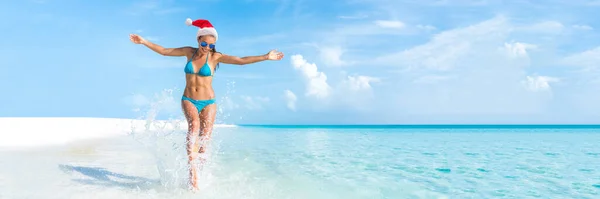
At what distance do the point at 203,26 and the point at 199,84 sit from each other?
30.8 inches

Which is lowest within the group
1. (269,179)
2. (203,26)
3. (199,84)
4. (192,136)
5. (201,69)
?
(269,179)

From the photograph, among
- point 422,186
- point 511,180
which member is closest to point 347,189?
point 422,186

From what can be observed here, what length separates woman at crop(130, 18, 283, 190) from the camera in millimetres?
5910

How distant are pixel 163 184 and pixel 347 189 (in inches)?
103

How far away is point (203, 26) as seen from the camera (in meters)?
6.07

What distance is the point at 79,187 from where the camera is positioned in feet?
20.1

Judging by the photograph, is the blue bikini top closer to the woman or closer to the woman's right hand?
the woman

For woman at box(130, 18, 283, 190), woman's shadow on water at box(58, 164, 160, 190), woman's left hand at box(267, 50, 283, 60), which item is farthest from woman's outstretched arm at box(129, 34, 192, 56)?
woman's shadow on water at box(58, 164, 160, 190)

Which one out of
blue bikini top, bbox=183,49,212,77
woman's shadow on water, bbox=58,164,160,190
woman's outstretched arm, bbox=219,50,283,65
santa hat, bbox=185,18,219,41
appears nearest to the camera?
blue bikini top, bbox=183,49,212,77

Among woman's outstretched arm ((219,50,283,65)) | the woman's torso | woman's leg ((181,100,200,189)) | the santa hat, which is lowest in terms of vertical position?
woman's leg ((181,100,200,189))

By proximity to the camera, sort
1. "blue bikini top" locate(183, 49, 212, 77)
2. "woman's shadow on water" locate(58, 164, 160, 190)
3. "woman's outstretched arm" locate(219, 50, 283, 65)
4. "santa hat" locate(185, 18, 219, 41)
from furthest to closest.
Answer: "woman's shadow on water" locate(58, 164, 160, 190) → "woman's outstretched arm" locate(219, 50, 283, 65) → "santa hat" locate(185, 18, 219, 41) → "blue bikini top" locate(183, 49, 212, 77)

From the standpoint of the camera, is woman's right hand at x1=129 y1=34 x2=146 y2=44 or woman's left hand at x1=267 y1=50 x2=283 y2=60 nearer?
woman's right hand at x1=129 y1=34 x2=146 y2=44

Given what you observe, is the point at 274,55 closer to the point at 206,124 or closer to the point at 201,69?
the point at 201,69

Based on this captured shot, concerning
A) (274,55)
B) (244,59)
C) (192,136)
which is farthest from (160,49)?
(274,55)
